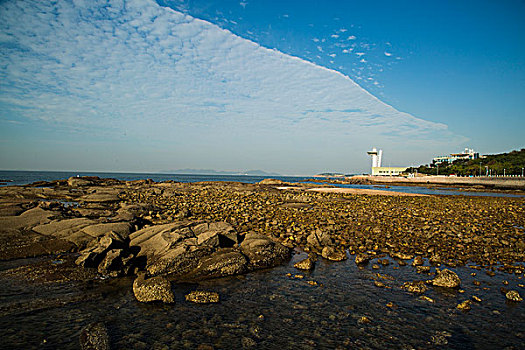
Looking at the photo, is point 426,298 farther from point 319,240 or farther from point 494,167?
point 494,167

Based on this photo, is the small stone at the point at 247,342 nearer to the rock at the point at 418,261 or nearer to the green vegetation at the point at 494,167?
the rock at the point at 418,261

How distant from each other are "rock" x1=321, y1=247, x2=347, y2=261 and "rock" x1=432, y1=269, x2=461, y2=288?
3.26m

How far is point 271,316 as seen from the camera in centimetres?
688

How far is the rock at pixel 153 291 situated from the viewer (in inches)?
291

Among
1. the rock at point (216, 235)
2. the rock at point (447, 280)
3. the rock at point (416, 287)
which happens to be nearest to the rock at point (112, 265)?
the rock at point (216, 235)

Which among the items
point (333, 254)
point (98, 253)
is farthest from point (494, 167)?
point (98, 253)

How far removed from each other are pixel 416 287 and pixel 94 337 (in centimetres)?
851

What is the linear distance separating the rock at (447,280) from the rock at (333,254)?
10.7 ft

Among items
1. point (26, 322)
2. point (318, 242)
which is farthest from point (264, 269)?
point (26, 322)

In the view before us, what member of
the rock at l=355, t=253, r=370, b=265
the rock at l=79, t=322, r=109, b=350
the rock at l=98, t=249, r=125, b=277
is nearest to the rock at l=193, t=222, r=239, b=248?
the rock at l=98, t=249, r=125, b=277

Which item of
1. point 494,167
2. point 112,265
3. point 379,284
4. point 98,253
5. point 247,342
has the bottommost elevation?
point 247,342

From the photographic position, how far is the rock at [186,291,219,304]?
7504 millimetres

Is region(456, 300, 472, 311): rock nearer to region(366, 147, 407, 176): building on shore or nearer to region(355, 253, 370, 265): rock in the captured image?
region(355, 253, 370, 265): rock

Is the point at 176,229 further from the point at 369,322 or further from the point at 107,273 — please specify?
the point at 369,322
